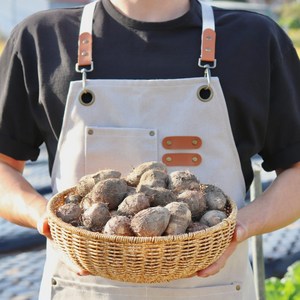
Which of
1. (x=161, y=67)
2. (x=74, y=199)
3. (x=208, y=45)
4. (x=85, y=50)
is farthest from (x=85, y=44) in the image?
(x=74, y=199)

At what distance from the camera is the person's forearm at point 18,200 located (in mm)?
1551

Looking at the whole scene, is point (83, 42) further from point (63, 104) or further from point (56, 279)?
point (56, 279)

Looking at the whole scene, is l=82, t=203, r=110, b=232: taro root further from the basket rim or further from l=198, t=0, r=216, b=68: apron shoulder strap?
l=198, t=0, r=216, b=68: apron shoulder strap

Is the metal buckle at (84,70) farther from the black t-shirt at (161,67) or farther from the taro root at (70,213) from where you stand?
the taro root at (70,213)

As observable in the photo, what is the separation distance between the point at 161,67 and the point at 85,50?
0.18 metres

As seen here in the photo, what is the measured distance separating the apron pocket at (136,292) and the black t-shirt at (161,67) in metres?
0.30

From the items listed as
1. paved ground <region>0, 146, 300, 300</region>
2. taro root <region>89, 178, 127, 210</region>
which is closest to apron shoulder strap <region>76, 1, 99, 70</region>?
taro root <region>89, 178, 127, 210</region>

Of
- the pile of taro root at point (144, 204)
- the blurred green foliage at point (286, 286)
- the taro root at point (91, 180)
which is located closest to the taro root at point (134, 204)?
Result: the pile of taro root at point (144, 204)

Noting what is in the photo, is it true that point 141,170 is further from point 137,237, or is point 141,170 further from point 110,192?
point 137,237

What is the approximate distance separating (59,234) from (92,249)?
98mm

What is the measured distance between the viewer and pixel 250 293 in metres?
1.67

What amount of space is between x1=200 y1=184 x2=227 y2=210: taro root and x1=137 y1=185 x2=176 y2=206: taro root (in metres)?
0.08

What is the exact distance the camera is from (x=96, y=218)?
4.13 ft

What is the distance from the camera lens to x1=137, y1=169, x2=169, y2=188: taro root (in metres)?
1.33
